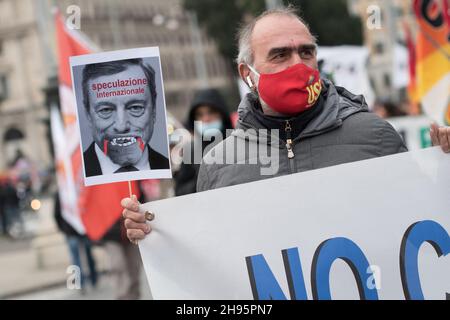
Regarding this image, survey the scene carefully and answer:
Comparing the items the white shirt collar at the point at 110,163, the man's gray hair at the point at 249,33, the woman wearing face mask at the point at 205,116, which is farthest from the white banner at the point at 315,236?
the woman wearing face mask at the point at 205,116

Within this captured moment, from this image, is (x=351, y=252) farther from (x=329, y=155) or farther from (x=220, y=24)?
(x=220, y=24)

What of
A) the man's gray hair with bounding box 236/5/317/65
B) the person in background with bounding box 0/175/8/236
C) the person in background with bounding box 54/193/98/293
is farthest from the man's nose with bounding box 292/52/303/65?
the person in background with bounding box 0/175/8/236

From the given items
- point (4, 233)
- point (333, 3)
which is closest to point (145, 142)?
point (4, 233)

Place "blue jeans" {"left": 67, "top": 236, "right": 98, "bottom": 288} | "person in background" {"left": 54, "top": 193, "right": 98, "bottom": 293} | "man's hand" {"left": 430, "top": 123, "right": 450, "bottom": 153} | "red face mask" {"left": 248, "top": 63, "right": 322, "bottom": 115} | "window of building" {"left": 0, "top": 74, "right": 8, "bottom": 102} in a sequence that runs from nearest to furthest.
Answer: "man's hand" {"left": 430, "top": 123, "right": 450, "bottom": 153} < "red face mask" {"left": 248, "top": 63, "right": 322, "bottom": 115} < "person in background" {"left": 54, "top": 193, "right": 98, "bottom": 293} < "blue jeans" {"left": 67, "top": 236, "right": 98, "bottom": 288} < "window of building" {"left": 0, "top": 74, "right": 8, "bottom": 102}

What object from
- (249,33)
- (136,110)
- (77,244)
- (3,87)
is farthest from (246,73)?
(3,87)

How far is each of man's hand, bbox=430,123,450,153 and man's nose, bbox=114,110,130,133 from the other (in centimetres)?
88

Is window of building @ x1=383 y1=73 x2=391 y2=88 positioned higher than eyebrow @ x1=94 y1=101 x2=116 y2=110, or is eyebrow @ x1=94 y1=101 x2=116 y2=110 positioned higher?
window of building @ x1=383 y1=73 x2=391 y2=88

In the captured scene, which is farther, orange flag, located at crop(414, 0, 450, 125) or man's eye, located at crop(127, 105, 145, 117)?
orange flag, located at crop(414, 0, 450, 125)

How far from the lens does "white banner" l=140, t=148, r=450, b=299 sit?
2.64m

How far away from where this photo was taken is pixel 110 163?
8.91 feet

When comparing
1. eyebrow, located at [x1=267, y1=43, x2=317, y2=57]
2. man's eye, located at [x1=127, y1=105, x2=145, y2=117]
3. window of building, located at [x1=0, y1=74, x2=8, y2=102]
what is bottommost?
man's eye, located at [x1=127, y1=105, x2=145, y2=117]

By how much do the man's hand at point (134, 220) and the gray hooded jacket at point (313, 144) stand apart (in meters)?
0.30

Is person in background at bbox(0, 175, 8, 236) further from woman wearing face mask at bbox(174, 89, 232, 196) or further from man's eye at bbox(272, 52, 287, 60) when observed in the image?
man's eye at bbox(272, 52, 287, 60)

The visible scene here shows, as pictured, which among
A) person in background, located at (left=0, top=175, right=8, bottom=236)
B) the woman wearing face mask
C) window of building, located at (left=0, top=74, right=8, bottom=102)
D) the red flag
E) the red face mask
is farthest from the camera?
window of building, located at (left=0, top=74, right=8, bottom=102)
